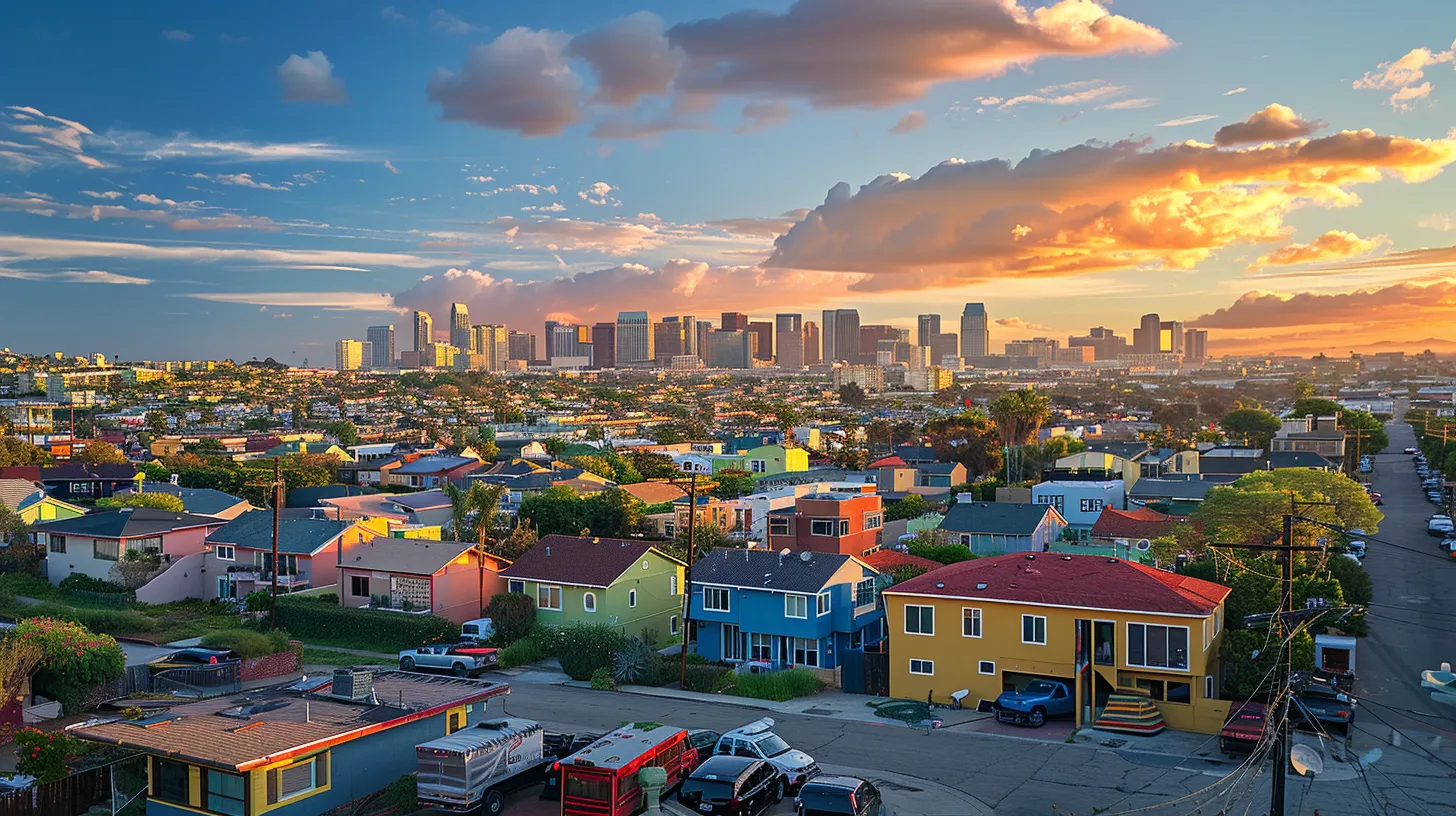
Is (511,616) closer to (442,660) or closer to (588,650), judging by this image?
(442,660)

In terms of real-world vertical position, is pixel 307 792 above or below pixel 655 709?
above

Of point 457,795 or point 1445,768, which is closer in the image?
point 457,795

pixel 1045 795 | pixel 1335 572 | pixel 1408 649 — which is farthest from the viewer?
pixel 1335 572

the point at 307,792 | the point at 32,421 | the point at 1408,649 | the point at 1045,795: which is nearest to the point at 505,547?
the point at 307,792

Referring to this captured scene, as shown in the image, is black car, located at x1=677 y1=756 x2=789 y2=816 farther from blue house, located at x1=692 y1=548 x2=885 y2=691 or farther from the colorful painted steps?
blue house, located at x1=692 y1=548 x2=885 y2=691

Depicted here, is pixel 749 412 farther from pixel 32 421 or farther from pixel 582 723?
pixel 582 723

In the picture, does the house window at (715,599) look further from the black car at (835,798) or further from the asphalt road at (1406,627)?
the asphalt road at (1406,627)

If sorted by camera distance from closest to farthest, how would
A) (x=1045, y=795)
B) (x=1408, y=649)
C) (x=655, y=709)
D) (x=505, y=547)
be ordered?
(x=1045, y=795) → (x=655, y=709) → (x=1408, y=649) → (x=505, y=547)

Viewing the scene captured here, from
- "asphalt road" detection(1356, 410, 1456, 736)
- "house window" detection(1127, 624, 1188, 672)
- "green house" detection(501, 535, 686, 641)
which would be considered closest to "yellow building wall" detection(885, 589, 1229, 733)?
"house window" detection(1127, 624, 1188, 672)
